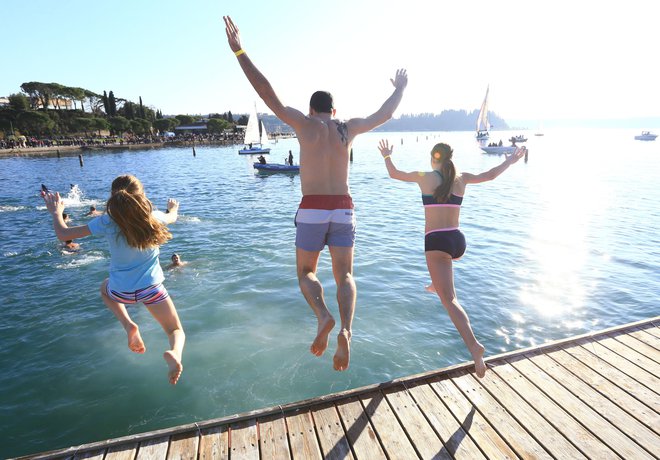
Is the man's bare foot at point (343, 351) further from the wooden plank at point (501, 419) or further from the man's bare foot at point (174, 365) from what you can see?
the wooden plank at point (501, 419)

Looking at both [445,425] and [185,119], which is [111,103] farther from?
[445,425]

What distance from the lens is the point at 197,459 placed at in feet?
11.5

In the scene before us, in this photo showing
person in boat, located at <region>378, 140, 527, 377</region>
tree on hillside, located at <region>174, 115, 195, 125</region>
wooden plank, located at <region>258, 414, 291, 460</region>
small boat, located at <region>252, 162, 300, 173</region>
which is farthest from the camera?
tree on hillside, located at <region>174, 115, 195, 125</region>

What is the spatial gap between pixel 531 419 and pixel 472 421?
2.09 ft

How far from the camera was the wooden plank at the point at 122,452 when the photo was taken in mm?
3545

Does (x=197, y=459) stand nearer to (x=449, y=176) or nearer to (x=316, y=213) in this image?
(x=316, y=213)

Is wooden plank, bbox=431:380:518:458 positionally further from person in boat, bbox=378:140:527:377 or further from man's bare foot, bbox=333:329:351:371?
man's bare foot, bbox=333:329:351:371

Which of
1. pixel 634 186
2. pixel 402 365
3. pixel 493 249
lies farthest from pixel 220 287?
pixel 634 186

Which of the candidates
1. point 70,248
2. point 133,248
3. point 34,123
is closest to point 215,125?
point 34,123

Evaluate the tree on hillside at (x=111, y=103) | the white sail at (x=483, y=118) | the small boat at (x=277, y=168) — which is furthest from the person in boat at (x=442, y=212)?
the tree on hillside at (x=111, y=103)

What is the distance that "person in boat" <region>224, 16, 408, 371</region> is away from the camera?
3164 mm

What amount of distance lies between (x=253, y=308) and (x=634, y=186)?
36895 mm

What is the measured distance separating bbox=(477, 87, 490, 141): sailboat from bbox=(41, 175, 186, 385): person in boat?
6562cm

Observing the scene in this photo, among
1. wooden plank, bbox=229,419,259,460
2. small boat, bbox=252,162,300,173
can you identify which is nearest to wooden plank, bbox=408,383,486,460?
wooden plank, bbox=229,419,259,460
